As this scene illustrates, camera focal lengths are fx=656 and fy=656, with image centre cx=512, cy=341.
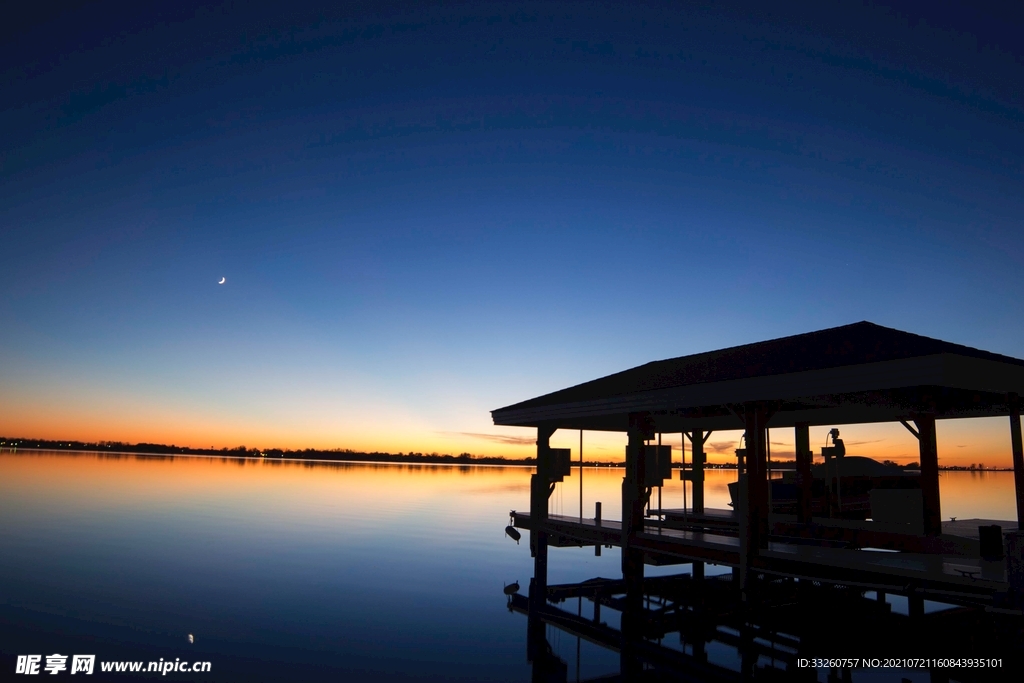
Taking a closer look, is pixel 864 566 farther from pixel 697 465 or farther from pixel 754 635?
pixel 697 465

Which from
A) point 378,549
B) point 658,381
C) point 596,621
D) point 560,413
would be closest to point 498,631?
point 596,621

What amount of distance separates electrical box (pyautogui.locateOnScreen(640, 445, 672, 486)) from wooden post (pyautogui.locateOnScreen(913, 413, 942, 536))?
710cm

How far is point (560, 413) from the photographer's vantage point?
20.6 metres

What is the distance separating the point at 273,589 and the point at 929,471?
2346 centimetres

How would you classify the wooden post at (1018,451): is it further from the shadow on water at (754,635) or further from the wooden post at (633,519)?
the wooden post at (633,519)

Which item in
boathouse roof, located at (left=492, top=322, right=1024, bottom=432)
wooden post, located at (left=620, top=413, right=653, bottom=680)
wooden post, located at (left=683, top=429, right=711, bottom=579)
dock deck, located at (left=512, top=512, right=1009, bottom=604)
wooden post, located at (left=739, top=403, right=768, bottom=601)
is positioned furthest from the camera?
wooden post, located at (left=683, top=429, right=711, bottom=579)

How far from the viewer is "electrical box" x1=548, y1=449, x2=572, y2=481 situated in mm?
22719

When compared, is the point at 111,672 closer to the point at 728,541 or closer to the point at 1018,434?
the point at 728,541

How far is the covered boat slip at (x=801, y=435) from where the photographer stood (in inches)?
478

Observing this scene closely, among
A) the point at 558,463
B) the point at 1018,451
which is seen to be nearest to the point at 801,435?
the point at 1018,451

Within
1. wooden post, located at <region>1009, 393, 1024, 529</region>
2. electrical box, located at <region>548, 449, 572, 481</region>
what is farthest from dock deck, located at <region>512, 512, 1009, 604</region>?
electrical box, located at <region>548, 449, 572, 481</region>

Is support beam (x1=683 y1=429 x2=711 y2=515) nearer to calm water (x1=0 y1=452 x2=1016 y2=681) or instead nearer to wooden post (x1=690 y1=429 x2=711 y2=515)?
wooden post (x1=690 y1=429 x2=711 y2=515)

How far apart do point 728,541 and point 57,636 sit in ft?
59.9

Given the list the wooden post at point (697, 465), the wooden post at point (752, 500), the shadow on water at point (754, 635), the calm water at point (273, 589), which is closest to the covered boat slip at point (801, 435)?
the wooden post at point (752, 500)
